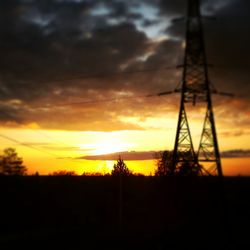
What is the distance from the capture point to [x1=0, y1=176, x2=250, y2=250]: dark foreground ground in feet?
109

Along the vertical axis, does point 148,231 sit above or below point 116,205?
below

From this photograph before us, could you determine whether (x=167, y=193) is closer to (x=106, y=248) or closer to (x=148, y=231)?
(x=148, y=231)

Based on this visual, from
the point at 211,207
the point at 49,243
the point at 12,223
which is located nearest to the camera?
the point at 49,243

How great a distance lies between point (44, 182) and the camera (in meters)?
61.2

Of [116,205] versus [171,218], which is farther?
[116,205]

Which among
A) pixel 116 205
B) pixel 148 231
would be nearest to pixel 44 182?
pixel 116 205

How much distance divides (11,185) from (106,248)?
25783 millimetres

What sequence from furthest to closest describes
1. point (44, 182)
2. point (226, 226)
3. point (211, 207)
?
1. point (44, 182)
2. point (211, 207)
3. point (226, 226)

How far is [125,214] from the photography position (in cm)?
4803

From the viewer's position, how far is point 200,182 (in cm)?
4059

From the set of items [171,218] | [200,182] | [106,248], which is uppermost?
[200,182]

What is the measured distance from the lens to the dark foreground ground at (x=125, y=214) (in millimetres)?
33125

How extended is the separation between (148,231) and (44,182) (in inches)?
1076

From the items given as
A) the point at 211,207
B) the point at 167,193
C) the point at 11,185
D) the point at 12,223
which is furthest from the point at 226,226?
the point at 11,185
